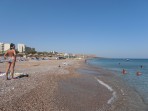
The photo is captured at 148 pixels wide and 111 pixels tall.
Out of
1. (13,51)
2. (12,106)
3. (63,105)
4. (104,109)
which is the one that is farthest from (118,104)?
(13,51)

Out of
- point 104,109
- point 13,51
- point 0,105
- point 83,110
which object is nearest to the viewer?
point 0,105

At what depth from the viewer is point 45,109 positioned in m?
8.03

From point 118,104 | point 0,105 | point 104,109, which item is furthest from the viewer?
point 118,104

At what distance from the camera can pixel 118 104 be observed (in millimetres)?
10688

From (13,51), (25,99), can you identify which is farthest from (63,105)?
(13,51)

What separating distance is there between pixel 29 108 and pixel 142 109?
18.0ft

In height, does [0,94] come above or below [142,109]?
above

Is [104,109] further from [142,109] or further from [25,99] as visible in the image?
[25,99]

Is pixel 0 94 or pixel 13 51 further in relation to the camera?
pixel 13 51

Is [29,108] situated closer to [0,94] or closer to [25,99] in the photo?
[25,99]

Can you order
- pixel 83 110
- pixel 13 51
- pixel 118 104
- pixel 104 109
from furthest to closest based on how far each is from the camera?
pixel 13 51, pixel 118 104, pixel 104 109, pixel 83 110

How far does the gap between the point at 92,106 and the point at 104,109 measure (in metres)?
0.58

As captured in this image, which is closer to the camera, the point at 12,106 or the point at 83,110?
the point at 12,106

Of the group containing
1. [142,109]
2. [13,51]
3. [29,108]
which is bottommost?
[142,109]
